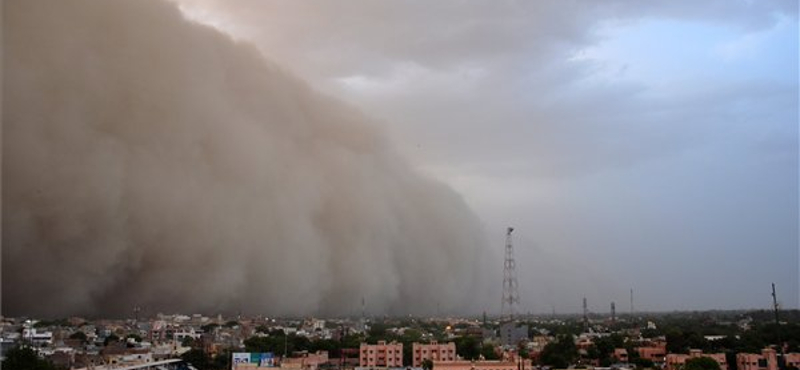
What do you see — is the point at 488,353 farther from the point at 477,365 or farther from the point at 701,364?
the point at 701,364

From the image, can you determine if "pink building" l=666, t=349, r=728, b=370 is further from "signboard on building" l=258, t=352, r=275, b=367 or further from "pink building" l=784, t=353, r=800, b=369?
"signboard on building" l=258, t=352, r=275, b=367

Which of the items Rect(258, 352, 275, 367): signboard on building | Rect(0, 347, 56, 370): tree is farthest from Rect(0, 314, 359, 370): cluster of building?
Rect(0, 347, 56, 370): tree

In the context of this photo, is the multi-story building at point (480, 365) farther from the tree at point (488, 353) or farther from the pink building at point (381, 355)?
the pink building at point (381, 355)

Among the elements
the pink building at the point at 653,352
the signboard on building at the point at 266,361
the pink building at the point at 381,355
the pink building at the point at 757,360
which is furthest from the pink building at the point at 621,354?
the signboard on building at the point at 266,361

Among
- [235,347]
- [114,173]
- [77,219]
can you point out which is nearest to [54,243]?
[77,219]

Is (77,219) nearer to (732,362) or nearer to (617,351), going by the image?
(617,351)

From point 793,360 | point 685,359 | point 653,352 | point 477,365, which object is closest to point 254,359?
point 477,365
